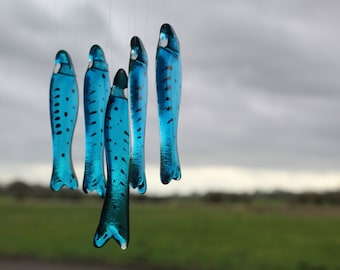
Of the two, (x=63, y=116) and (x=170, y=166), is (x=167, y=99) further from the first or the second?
(x=63, y=116)

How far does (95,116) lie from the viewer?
10.3 feet

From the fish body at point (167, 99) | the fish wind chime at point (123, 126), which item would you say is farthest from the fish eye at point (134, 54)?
the fish body at point (167, 99)

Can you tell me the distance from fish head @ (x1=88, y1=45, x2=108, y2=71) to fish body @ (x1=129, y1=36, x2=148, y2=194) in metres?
0.23

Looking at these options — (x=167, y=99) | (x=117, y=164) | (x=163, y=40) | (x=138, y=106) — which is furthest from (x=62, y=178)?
(x=163, y=40)

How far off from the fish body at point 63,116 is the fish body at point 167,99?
1.90ft

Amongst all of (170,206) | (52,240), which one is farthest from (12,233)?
(170,206)

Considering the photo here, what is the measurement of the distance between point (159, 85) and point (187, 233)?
21683mm

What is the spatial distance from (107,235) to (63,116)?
0.77 metres

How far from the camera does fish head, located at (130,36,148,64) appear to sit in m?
2.99

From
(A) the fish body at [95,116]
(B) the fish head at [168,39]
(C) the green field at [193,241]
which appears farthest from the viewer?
(C) the green field at [193,241]

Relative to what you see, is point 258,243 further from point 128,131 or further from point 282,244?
point 128,131

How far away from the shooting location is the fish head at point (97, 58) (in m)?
3.16

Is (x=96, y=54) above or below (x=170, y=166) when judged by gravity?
above

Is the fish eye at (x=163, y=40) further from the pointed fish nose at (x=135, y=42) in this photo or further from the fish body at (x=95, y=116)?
the fish body at (x=95, y=116)
